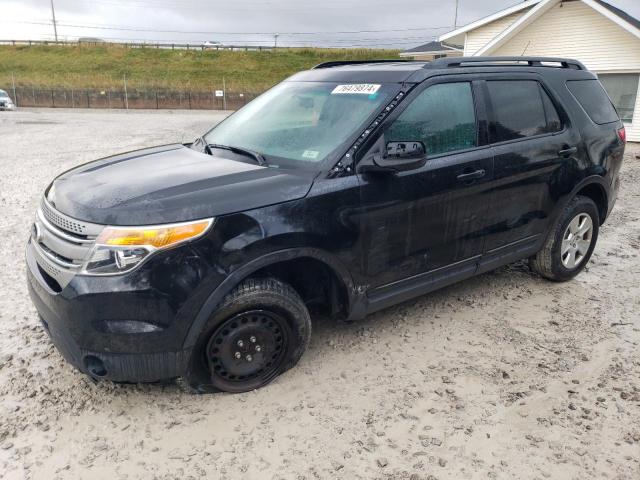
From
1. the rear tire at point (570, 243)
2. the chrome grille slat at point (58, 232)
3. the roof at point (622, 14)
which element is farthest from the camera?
the roof at point (622, 14)

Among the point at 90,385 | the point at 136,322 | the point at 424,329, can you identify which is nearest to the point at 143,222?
the point at 136,322

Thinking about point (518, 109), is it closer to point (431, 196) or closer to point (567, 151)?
point (567, 151)

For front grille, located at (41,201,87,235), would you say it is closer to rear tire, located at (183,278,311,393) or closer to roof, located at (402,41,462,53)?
rear tire, located at (183,278,311,393)

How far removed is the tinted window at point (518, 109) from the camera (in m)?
3.91

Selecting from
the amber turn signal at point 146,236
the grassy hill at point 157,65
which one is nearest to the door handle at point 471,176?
the amber turn signal at point 146,236

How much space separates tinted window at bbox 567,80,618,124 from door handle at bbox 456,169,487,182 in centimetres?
152

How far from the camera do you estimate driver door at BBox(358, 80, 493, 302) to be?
3285 millimetres

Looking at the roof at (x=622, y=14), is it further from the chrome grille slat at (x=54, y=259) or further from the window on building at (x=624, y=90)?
the chrome grille slat at (x=54, y=259)

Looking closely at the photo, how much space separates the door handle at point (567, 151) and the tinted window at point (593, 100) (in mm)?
487

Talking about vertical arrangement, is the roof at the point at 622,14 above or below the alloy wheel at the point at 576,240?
above

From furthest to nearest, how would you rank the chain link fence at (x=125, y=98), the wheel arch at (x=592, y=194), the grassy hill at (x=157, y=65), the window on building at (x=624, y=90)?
the grassy hill at (x=157, y=65) → the chain link fence at (x=125, y=98) → the window on building at (x=624, y=90) → the wheel arch at (x=592, y=194)

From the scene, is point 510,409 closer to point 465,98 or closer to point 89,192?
point 465,98

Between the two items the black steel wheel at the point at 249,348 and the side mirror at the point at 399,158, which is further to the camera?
the side mirror at the point at 399,158

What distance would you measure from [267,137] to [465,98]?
56.2 inches
